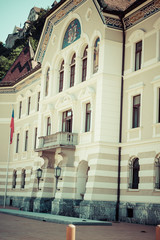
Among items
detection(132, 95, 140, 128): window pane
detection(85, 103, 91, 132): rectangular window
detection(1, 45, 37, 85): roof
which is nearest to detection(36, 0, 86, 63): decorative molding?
detection(85, 103, 91, 132): rectangular window

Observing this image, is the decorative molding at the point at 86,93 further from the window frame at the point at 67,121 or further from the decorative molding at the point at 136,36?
the decorative molding at the point at 136,36

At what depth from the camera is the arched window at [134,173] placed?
2556 centimetres

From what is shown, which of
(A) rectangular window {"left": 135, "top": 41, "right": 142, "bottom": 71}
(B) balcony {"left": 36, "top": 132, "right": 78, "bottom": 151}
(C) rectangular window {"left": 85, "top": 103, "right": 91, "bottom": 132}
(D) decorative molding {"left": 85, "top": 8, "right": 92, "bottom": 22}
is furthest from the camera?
(D) decorative molding {"left": 85, "top": 8, "right": 92, "bottom": 22}

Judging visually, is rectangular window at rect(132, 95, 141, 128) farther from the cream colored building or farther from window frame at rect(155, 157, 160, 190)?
window frame at rect(155, 157, 160, 190)

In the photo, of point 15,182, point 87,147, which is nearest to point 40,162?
point 87,147

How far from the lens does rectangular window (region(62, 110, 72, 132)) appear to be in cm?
3106

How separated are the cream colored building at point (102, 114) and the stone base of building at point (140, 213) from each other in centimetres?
5

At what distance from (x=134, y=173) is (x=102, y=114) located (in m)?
4.04

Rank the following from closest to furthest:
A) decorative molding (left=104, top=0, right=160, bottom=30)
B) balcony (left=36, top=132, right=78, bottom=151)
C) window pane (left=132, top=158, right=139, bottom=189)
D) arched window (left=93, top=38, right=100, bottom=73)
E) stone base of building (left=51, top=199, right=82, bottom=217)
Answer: decorative molding (left=104, top=0, right=160, bottom=30)
window pane (left=132, top=158, right=139, bottom=189)
stone base of building (left=51, top=199, right=82, bottom=217)
arched window (left=93, top=38, right=100, bottom=73)
balcony (left=36, top=132, right=78, bottom=151)

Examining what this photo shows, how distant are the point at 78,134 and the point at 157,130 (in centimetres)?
690

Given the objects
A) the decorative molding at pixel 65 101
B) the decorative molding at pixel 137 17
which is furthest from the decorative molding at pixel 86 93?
the decorative molding at pixel 137 17

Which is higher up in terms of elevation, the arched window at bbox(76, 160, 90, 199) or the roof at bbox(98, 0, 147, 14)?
the roof at bbox(98, 0, 147, 14)

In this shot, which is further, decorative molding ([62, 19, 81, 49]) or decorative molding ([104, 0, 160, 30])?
decorative molding ([62, 19, 81, 49])

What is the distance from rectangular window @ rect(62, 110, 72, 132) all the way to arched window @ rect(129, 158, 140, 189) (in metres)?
6.50
